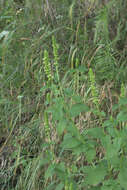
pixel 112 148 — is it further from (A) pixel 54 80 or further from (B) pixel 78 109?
(A) pixel 54 80

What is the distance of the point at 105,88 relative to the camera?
2332 millimetres

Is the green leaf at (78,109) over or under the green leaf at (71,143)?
over

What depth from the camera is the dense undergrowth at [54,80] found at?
7.16 ft

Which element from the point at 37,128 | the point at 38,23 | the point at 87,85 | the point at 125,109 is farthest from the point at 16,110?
the point at 125,109

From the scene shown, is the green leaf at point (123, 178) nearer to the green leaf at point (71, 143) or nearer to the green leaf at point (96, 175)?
the green leaf at point (96, 175)

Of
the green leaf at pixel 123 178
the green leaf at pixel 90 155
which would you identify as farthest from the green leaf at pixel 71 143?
the green leaf at pixel 123 178

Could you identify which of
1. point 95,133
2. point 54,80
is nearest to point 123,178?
point 95,133

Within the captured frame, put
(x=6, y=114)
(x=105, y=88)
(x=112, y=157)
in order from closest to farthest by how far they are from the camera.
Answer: (x=112, y=157)
(x=105, y=88)
(x=6, y=114)

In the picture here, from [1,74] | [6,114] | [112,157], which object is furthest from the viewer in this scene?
[1,74]

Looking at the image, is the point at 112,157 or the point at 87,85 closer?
the point at 112,157

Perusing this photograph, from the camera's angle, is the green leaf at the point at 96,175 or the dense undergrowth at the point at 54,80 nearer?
the green leaf at the point at 96,175

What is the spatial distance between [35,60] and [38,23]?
40cm

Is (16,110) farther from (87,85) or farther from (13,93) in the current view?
(87,85)

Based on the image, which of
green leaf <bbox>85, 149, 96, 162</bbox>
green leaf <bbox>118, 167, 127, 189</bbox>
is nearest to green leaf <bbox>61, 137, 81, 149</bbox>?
green leaf <bbox>85, 149, 96, 162</bbox>
